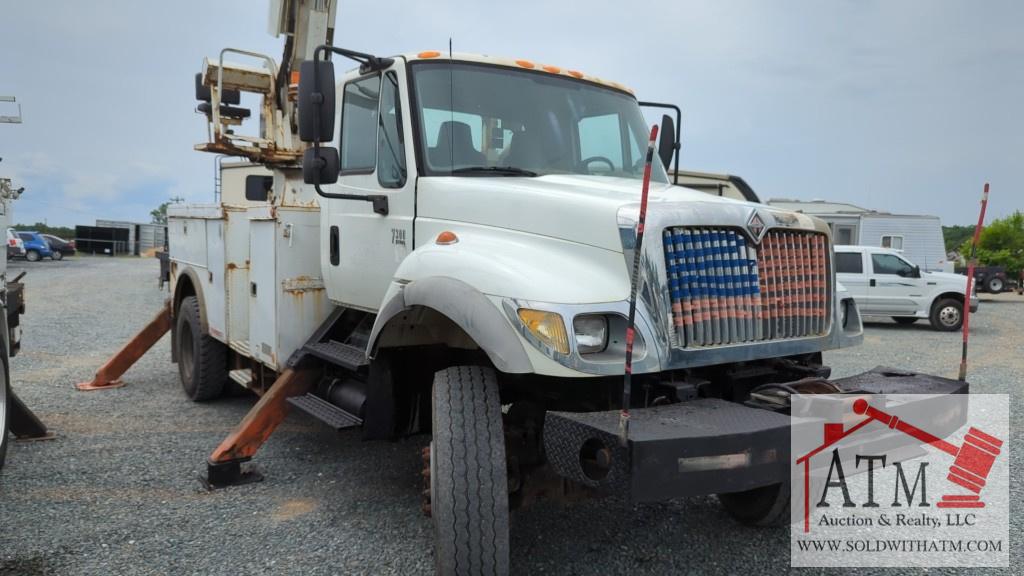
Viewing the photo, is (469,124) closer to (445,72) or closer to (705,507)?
(445,72)

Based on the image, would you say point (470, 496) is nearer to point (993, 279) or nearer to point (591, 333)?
point (591, 333)

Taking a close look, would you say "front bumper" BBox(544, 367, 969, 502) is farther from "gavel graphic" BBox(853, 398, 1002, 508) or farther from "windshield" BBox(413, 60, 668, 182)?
"windshield" BBox(413, 60, 668, 182)

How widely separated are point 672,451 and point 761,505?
1.73 meters

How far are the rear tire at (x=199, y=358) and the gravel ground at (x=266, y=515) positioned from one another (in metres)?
0.16

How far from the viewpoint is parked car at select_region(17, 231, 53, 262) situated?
1262 inches

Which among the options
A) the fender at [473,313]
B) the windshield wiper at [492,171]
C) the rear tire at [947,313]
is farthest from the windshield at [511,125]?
the rear tire at [947,313]

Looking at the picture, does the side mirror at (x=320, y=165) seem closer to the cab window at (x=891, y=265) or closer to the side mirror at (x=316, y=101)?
the side mirror at (x=316, y=101)

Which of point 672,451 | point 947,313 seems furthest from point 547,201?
point 947,313

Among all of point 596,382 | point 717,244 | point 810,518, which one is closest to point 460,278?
point 596,382

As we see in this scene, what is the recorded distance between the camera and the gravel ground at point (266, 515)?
369cm

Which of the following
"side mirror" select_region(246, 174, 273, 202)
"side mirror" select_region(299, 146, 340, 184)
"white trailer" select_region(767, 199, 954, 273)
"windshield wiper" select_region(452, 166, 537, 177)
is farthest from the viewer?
"white trailer" select_region(767, 199, 954, 273)

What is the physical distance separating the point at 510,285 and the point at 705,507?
Answer: 221 centimetres

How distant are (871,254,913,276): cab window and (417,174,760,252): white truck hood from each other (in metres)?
12.6

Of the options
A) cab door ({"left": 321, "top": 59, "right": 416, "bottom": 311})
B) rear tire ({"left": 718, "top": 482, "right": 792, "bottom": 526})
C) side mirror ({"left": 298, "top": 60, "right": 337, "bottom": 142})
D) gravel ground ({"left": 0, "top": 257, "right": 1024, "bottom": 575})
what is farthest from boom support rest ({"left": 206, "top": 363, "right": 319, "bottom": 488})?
rear tire ({"left": 718, "top": 482, "right": 792, "bottom": 526})
